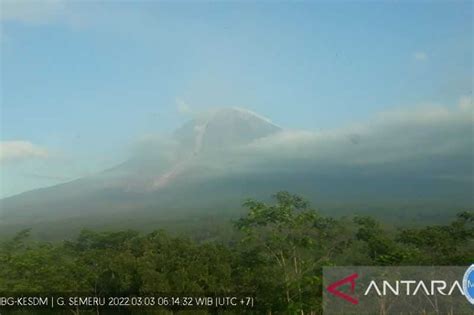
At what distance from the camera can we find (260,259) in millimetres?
11008

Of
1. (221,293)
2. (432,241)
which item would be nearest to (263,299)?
(221,293)

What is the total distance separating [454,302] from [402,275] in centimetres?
107

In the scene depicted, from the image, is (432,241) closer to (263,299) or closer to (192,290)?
(263,299)

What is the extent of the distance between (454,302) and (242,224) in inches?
173

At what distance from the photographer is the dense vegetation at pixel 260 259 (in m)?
10.0

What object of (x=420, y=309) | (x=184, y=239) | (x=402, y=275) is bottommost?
(x=420, y=309)

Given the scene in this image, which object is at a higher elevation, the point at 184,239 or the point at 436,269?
the point at 184,239

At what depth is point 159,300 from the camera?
9.79m

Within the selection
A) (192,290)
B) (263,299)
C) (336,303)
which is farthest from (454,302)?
(192,290)

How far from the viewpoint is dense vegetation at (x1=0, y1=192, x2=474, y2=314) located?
10031 mm

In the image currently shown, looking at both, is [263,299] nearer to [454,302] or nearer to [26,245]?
[454,302]

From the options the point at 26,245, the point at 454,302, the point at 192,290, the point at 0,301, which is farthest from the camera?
the point at 26,245

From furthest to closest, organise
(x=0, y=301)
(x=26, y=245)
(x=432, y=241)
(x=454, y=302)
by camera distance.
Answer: (x=26, y=245)
(x=432, y=241)
(x=0, y=301)
(x=454, y=302)

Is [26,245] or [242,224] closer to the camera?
[242,224]
